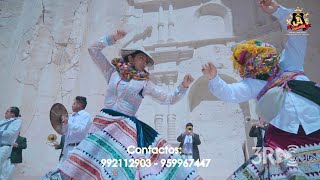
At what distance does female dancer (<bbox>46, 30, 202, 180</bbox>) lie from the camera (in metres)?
2.34

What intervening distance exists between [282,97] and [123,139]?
1.24m

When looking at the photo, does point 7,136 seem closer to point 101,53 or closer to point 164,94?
point 101,53

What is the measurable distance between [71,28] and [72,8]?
71 centimetres

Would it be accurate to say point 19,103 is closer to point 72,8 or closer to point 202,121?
point 72,8

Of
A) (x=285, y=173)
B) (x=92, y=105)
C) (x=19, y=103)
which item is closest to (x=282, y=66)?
(x=285, y=173)

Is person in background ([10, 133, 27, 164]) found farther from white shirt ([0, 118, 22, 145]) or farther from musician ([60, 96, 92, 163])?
musician ([60, 96, 92, 163])

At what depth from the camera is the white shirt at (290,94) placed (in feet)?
6.88

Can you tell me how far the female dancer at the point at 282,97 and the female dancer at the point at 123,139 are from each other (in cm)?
50

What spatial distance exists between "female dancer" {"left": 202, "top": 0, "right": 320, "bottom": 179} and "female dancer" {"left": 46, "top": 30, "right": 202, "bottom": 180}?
496mm

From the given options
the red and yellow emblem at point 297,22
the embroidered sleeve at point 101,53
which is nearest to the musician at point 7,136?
the embroidered sleeve at point 101,53

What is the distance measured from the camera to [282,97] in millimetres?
2215

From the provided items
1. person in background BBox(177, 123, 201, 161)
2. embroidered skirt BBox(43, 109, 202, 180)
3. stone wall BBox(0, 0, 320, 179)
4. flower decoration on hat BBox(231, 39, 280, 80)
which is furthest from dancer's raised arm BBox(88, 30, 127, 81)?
stone wall BBox(0, 0, 320, 179)

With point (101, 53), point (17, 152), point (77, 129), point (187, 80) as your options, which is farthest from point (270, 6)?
point (17, 152)

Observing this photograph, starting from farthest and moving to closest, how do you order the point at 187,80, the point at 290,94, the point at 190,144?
the point at 190,144
the point at 187,80
the point at 290,94
